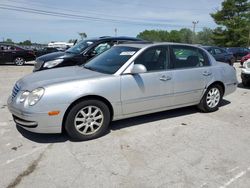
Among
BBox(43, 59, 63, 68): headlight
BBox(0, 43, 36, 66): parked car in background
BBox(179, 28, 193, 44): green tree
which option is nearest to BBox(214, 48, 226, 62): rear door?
BBox(43, 59, 63, 68): headlight

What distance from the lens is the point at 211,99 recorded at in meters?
5.68

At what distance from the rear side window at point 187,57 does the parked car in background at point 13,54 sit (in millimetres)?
13248

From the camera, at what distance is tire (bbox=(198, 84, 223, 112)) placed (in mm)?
5574

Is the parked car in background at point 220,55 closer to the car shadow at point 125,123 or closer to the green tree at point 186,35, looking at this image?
the car shadow at point 125,123

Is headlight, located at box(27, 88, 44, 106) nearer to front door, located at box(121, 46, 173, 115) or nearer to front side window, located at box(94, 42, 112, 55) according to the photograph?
front door, located at box(121, 46, 173, 115)

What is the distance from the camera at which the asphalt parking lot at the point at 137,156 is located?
3.06 meters

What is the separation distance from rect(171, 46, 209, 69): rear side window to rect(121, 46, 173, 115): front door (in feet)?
0.66

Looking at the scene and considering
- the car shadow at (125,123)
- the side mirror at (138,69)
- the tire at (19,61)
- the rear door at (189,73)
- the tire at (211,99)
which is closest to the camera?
the car shadow at (125,123)

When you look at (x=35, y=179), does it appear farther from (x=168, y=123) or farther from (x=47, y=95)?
(x=168, y=123)

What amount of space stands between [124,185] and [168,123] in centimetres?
223

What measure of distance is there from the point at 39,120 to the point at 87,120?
0.71m

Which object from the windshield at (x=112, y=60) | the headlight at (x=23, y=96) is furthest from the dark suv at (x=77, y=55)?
the headlight at (x=23, y=96)

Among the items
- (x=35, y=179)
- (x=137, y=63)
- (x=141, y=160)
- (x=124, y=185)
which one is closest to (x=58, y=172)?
(x=35, y=179)

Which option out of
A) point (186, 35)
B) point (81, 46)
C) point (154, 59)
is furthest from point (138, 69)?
point (186, 35)
